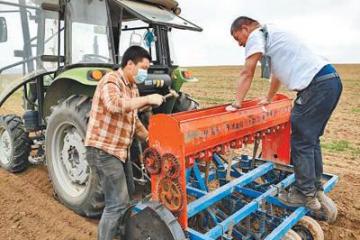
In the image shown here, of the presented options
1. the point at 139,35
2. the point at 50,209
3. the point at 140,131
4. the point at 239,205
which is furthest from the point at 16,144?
the point at 239,205

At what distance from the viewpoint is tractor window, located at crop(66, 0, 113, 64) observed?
13.6 feet

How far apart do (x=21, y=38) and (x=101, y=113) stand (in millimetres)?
2615

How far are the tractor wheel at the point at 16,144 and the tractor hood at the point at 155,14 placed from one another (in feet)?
7.73

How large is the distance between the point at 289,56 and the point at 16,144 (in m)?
3.84

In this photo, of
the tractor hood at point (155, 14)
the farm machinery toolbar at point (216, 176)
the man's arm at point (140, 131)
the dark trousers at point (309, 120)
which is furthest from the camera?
the tractor hood at point (155, 14)

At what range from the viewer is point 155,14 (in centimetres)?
440

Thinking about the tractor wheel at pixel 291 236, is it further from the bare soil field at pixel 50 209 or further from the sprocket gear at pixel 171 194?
the sprocket gear at pixel 171 194

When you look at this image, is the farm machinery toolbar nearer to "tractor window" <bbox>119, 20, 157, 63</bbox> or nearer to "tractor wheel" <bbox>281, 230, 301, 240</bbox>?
"tractor wheel" <bbox>281, 230, 301, 240</bbox>

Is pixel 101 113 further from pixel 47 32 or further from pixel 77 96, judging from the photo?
pixel 47 32

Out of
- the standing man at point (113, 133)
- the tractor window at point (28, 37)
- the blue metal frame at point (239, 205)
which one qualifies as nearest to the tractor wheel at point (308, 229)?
the blue metal frame at point (239, 205)

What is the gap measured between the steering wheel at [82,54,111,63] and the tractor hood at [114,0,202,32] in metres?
0.61

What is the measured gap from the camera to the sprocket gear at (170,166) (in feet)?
8.32

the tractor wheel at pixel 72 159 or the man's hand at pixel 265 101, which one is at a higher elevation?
the man's hand at pixel 265 101

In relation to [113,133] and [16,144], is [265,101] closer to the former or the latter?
[113,133]
